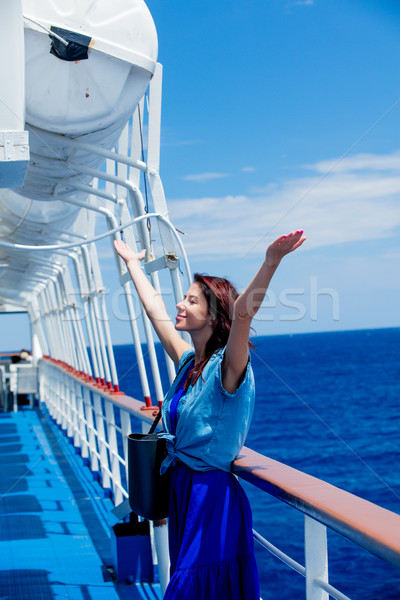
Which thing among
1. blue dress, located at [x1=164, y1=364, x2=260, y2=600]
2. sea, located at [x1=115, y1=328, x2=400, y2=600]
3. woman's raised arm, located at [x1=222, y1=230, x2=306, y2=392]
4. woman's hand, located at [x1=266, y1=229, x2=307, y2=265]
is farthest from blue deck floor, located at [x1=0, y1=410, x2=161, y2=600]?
woman's hand, located at [x1=266, y1=229, x2=307, y2=265]

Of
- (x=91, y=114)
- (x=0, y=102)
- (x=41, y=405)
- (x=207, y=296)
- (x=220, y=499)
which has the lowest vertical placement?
(x=41, y=405)

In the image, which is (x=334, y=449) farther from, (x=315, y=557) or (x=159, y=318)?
(x=315, y=557)

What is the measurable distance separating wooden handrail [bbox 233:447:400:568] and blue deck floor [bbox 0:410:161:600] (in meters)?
1.50

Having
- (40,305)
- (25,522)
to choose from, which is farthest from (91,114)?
(40,305)

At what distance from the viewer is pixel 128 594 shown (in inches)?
118

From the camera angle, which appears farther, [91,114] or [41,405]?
[41,405]

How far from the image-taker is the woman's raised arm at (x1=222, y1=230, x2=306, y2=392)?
4.72 ft

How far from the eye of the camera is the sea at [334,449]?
12.9 metres

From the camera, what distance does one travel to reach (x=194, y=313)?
5.84 ft

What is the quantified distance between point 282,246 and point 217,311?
1.26 feet

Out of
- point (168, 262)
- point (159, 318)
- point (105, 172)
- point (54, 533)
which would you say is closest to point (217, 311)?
point (159, 318)

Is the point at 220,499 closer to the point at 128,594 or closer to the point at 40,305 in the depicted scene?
the point at 128,594

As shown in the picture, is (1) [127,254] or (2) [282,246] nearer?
(2) [282,246]

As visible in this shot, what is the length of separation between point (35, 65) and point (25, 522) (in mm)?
3032
